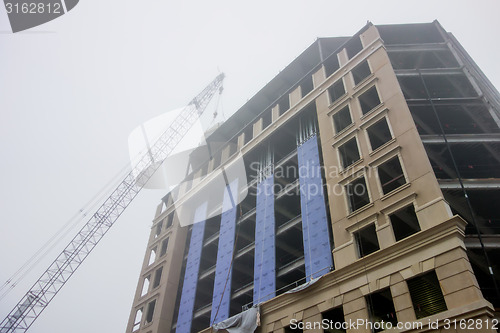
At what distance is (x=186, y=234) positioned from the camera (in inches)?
1927

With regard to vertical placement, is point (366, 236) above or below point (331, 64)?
below

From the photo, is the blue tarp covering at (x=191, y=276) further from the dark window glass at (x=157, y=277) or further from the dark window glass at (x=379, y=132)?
the dark window glass at (x=379, y=132)

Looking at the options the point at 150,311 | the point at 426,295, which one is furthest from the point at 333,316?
the point at 150,311

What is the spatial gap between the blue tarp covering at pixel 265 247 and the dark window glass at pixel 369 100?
37.7 feet

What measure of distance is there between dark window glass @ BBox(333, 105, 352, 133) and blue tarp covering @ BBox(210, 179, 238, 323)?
47.2ft

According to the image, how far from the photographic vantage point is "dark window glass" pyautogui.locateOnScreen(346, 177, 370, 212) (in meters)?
28.0

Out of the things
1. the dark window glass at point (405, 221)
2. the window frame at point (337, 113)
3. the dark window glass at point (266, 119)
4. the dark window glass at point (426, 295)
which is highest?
the dark window glass at point (266, 119)

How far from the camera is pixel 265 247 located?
32.4m

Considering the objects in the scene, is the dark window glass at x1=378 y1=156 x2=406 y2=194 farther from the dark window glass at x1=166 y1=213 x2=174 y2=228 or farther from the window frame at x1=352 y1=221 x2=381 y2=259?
the dark window glass at x1=166 y1=213 x2=174 y2=228

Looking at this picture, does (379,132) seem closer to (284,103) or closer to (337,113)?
(337,113)

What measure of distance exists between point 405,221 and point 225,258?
18582mm

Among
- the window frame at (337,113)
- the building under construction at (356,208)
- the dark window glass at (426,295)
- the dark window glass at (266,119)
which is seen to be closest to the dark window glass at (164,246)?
the building under construction at (356,208)

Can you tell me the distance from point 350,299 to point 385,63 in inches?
842

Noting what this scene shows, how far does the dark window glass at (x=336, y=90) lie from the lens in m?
38.2
